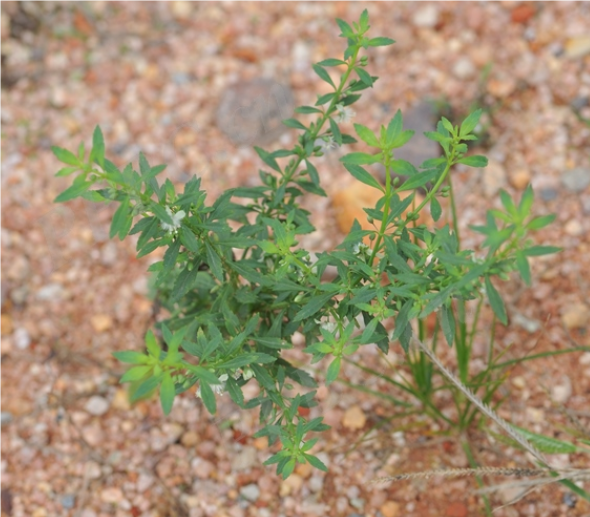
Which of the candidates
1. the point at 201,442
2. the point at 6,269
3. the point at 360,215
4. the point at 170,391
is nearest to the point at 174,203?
the point at 170,391

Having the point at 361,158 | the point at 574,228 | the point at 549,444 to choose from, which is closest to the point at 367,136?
the point at 361,158

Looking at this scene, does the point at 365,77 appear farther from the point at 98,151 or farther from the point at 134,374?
the point at 134,374

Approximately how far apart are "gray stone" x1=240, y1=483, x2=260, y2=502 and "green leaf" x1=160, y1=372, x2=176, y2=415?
125 centimetres

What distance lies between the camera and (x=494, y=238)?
150 centimetres

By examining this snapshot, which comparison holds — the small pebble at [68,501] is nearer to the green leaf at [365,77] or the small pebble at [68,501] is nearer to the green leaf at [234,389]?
the green leaf at [234,389]

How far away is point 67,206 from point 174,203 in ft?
6.97

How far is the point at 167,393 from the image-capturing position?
5.22 feet

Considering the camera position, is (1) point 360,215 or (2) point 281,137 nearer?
(1) point 360,215

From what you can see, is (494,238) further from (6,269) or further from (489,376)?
(6,269)

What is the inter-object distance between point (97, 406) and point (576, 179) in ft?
7.92

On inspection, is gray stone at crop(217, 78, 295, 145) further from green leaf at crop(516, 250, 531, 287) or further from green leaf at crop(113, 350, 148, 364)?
green leaf at crop(516, 250, 531, 287)

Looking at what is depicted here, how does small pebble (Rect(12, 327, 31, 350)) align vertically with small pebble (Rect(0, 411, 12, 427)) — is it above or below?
above

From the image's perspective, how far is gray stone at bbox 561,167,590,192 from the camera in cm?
333

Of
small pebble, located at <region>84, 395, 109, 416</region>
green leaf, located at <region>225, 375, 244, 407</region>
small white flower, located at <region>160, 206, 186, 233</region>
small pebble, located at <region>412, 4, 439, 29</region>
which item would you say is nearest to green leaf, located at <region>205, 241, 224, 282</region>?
small white flower, located at <region>160, 206, 186, 233</region>
